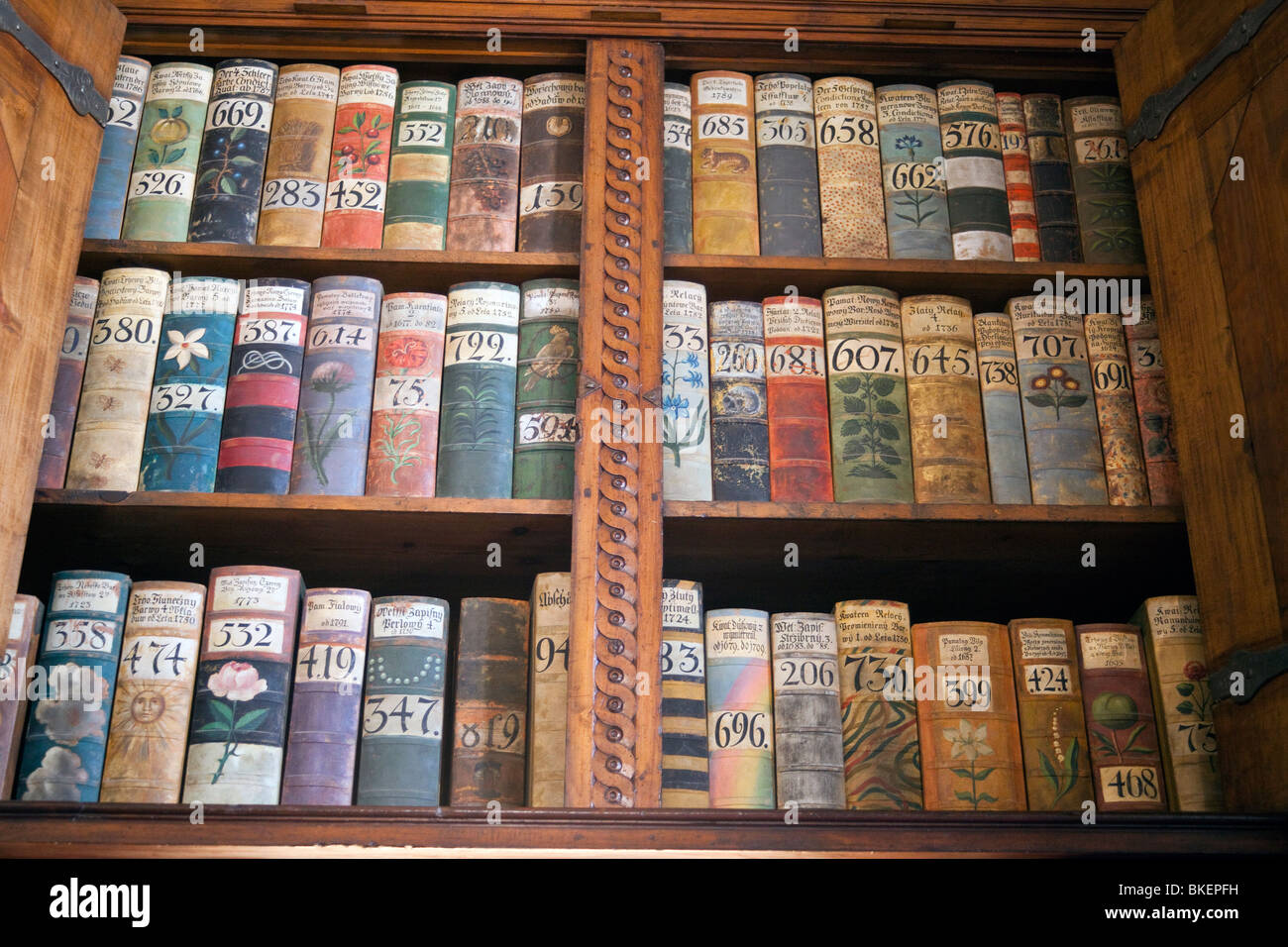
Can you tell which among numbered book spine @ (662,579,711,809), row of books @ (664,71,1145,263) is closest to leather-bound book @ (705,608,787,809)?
numbered book spine @ (662,579,711,809)

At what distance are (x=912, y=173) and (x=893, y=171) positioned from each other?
2cm

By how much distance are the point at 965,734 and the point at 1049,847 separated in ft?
0.59

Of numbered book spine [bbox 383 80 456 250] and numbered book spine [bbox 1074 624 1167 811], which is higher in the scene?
numbered book spine [bbox 383 80 456 250]

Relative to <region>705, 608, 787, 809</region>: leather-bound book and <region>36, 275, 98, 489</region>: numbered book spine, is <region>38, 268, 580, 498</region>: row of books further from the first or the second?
<region>705, 608, 787, 809</region>: leather-bound book

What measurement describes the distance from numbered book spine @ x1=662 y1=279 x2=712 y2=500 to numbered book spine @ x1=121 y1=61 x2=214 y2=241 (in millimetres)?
584

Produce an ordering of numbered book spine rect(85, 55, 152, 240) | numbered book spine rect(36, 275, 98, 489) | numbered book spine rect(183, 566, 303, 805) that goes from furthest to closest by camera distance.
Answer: numbered book spine rect(85, 55, 152, 240)
numbered book spine rect(36, 275, 98, 489)
numbered book spine rect(183, 566, 303, 805)

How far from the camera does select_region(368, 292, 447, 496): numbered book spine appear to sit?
145 centimetres

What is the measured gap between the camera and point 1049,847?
3.90 feet

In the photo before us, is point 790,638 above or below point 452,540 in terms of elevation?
below

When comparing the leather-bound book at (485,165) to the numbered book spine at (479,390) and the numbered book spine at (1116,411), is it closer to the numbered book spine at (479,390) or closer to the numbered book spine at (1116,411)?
the numbered book spine at (479,390)

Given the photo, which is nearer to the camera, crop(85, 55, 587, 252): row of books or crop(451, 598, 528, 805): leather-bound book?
crop(451, 598, 528, 805): leather-bound book
